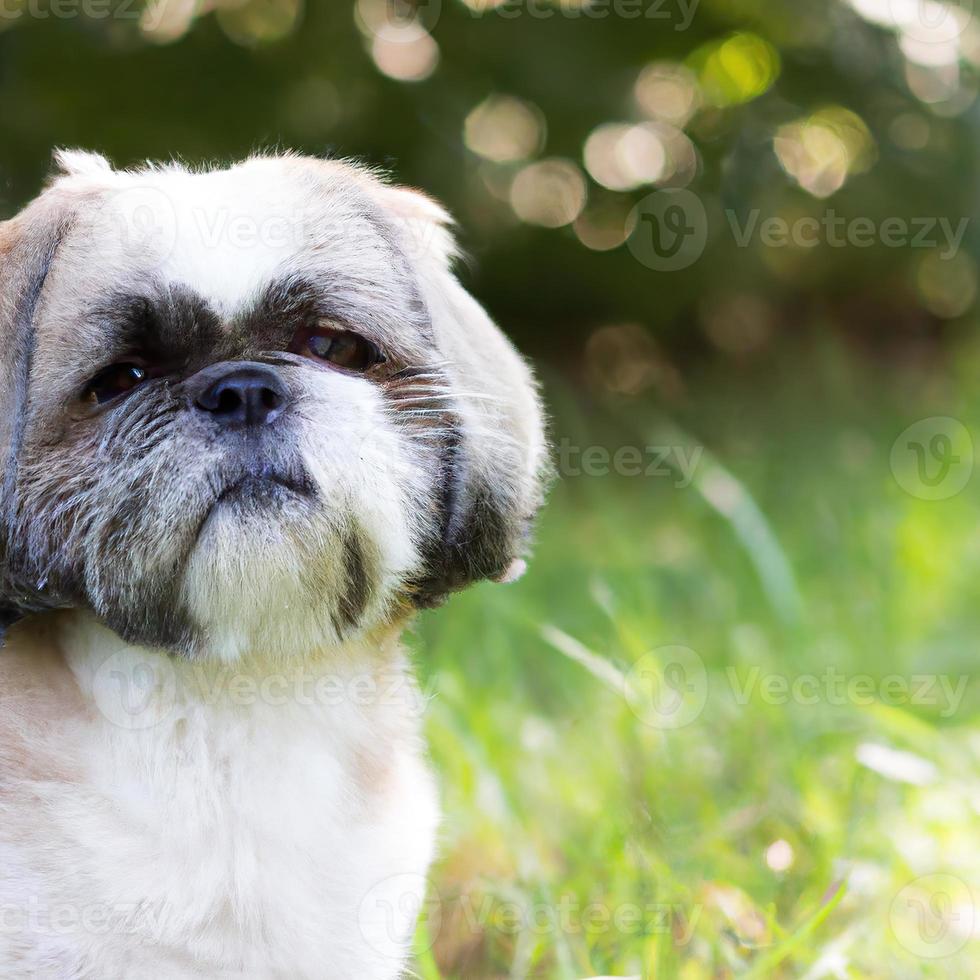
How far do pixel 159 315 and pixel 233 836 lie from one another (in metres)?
0.93

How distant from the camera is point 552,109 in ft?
21.5

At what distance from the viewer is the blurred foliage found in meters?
5.93

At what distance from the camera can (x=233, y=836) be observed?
2047mm

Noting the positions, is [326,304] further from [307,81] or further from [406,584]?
[307,81]

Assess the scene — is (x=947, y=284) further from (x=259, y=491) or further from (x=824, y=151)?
(x=259, y=491)

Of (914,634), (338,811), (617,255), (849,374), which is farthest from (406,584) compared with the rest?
(849,374)

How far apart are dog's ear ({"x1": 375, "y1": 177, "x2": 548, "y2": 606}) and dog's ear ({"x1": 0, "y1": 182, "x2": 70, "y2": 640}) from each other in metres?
0.69

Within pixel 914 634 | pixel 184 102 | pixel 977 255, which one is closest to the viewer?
pixel 914 634
